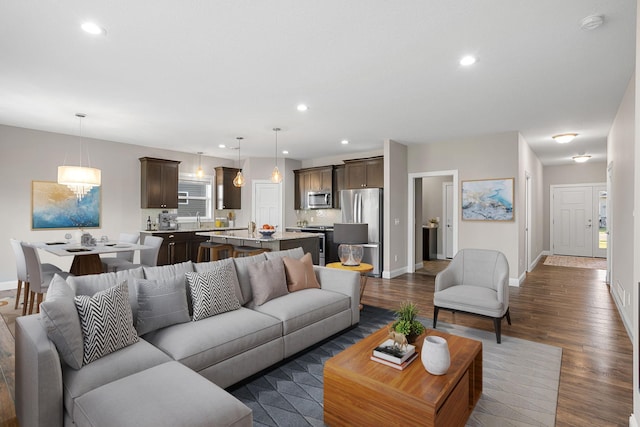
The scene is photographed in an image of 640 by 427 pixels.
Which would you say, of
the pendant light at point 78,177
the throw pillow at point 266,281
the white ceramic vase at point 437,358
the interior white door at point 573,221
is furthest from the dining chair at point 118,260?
the interior white door at point 573,221

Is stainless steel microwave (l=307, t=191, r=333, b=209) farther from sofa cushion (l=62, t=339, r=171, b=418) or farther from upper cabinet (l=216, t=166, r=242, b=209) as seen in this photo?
sofa cushion (l=62, t=339, r=171, b=418)

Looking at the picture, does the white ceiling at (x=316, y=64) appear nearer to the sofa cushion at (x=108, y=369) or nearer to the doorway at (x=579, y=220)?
the sofa cushion at (x=108, y=369)

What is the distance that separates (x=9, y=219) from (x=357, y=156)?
21.6 feet

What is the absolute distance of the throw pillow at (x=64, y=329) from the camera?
5.81 ft

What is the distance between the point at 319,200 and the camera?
8062 millimetres

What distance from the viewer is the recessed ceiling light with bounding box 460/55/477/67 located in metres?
2.93

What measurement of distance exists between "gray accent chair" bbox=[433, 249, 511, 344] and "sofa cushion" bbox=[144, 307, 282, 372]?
1911 mm

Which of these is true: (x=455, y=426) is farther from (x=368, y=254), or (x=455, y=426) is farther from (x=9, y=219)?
(x=9, y=219)

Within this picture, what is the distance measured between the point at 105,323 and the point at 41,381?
1.33 feet

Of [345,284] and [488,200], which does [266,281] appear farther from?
[488,200]

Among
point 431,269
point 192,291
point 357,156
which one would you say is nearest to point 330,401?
point 192,291

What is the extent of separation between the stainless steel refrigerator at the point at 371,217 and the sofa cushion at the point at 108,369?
491 centimetres

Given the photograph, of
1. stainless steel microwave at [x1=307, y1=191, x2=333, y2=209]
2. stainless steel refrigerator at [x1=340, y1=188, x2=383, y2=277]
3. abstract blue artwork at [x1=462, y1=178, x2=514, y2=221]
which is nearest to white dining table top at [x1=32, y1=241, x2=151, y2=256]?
stainless steel refrigerator at [x1=340, y1=188, x2=383, y2=277]

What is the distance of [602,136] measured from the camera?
6000mm
